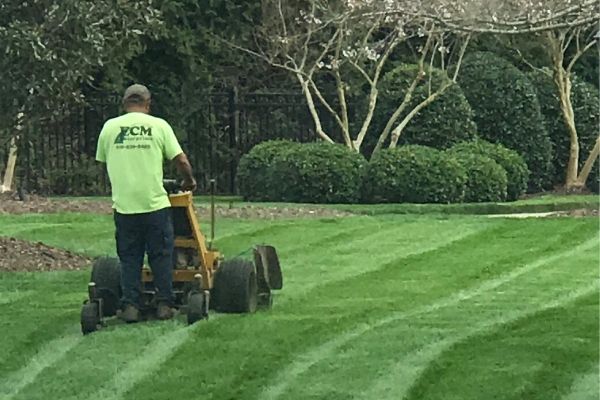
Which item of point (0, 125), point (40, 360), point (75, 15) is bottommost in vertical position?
point (40, 360)

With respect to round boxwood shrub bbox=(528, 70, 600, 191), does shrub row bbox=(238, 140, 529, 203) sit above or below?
below

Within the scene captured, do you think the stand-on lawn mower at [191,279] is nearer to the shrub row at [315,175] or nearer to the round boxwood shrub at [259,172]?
the shrub row at [315,175]

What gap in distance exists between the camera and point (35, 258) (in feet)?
43.2

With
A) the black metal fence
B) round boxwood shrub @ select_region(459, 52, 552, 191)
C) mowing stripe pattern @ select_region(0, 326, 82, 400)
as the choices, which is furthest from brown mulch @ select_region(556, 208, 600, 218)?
mowing stripe pattern @ select_region(0, 326, 82, 400)

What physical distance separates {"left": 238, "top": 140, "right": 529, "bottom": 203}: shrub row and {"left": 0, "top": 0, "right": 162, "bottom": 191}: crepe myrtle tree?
284 inches

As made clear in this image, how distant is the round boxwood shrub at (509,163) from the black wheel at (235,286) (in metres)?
11.9

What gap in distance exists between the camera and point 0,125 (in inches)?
519

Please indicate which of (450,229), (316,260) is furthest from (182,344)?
(450,229)

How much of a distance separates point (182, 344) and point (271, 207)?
34.0 feet

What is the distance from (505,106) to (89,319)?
49.6 ft

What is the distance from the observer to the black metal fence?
78.0 ft

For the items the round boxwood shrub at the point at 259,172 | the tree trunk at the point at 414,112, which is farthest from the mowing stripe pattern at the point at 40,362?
the tree trunk at the point at 414,112

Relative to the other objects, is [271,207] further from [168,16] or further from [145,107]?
[145,107]

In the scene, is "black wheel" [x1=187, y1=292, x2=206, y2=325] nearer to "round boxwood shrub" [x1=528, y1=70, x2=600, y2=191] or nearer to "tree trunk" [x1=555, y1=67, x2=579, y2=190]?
"tree trunk" [x1=555, y1=67, x2=579, y2=190]
